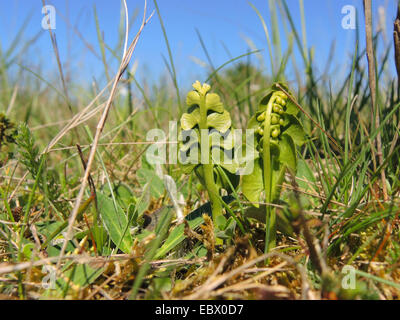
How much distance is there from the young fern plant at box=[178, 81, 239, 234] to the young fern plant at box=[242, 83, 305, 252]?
82 mm

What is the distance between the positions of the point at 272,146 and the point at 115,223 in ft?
2.04

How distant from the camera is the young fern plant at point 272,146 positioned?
97cm

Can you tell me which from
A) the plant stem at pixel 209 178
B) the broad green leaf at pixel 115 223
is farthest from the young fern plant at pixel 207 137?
the broad green leaf at pixel 115 223

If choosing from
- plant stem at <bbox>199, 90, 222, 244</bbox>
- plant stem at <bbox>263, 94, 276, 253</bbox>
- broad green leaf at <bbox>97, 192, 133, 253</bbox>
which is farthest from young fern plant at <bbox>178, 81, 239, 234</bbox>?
broad green leaf at <bbox>97, 192, 133, 253</bbox>

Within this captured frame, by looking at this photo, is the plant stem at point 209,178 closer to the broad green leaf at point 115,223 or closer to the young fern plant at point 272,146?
the young fern plant at point 272,146

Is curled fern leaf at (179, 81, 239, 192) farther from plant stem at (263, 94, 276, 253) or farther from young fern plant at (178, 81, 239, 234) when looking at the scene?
plant stem at (263, 94, 276, 253)

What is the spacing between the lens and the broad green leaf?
3.77ft

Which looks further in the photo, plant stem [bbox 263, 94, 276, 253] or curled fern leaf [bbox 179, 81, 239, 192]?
curled fern leaf [bbox 179, 81, 239, 192]

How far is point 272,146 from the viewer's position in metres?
0.99

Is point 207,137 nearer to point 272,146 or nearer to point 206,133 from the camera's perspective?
point 206,133

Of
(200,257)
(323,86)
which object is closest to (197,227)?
(200,257)

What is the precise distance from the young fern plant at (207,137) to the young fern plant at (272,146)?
8 cm

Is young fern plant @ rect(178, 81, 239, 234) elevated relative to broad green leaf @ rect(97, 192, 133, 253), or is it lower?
elevated
